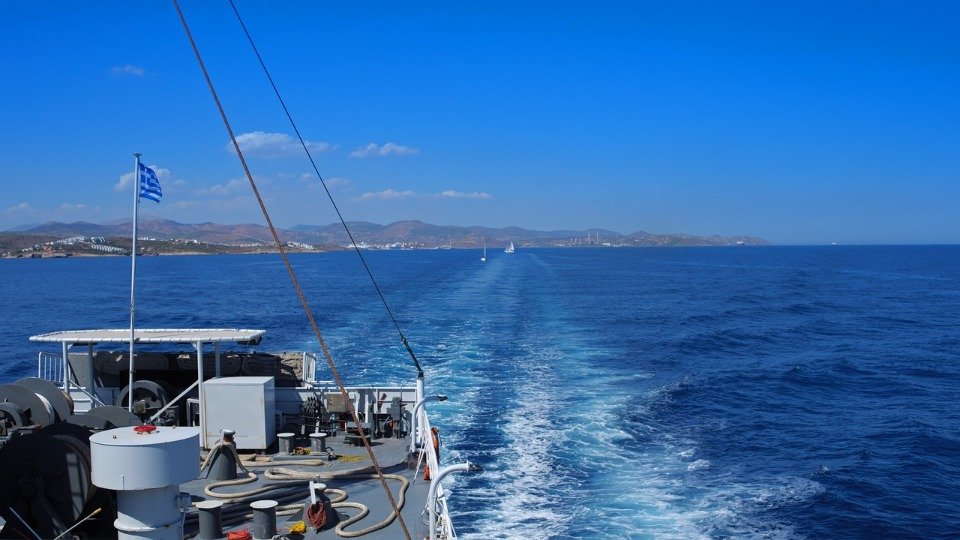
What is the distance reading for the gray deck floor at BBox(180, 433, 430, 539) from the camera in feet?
35.2

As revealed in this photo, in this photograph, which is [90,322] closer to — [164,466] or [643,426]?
[643,426]

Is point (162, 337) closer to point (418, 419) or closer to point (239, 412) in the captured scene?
point (239, 412)

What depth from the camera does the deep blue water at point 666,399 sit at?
2011 centimetres

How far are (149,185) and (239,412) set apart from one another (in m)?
5.71

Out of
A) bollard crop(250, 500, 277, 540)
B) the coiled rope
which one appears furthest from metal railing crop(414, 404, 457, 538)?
bollard crop(250, 500, 277, 540)

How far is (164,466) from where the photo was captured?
768 cm

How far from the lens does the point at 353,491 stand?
1248 cm

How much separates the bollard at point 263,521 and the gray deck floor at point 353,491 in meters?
0.38

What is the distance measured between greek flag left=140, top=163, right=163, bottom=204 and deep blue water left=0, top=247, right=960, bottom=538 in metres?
10.5

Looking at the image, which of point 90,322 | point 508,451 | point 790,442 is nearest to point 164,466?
point 508,451

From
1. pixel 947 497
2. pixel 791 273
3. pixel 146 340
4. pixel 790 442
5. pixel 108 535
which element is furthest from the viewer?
pixel 791 273

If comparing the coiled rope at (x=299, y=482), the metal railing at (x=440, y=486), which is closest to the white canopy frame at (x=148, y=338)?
the coiled rope at (x=299, y=482)

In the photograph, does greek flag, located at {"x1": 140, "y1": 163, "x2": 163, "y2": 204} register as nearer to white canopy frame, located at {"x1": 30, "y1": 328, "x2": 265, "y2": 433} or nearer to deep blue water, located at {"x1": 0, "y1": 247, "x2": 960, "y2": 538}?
white canopy frame, located at {"x1": 30, "y1": 328, "x2": 265, "y2": 433}

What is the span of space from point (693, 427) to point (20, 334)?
53.6 meters
